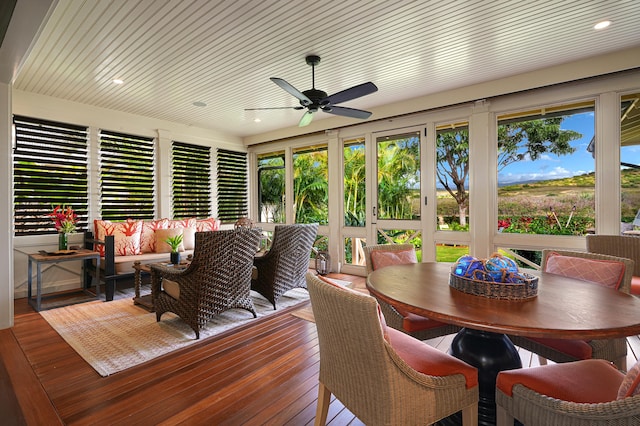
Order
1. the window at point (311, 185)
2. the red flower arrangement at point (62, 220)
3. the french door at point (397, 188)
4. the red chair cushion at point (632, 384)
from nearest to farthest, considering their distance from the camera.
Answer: the red chair cushion at point (632, 384), the red flower arrangement at point (62, 220), the french door at point (397, 188), the window at point (311, 185)

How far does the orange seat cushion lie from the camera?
3.78 ft

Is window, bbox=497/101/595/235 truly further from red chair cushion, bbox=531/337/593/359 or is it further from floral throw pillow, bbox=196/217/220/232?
floral throw pillow, bbox=196/217/220/232

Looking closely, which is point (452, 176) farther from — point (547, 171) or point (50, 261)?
point (50, 261)

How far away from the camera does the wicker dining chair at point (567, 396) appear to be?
3.06 feet

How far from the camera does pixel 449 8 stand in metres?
2.51

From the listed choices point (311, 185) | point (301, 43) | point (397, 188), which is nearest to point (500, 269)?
point (301, 43)

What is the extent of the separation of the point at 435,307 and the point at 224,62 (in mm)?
3345

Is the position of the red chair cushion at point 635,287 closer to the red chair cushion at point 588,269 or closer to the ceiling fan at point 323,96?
the red chair cushion at point 588,269

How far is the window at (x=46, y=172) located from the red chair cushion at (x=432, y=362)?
206 inches

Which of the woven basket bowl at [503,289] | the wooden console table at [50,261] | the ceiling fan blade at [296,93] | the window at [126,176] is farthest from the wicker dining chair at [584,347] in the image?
the window at [126,176]

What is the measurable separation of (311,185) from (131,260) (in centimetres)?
339

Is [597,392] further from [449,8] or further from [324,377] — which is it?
[449,8]

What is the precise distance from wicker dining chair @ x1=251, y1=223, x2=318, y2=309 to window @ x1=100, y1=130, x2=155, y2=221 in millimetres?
2980

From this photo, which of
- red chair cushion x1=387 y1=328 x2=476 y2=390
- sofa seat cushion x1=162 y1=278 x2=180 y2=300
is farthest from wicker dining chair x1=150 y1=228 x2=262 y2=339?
red chair cushion x1=387 y1=328 x2=476 y2=390
